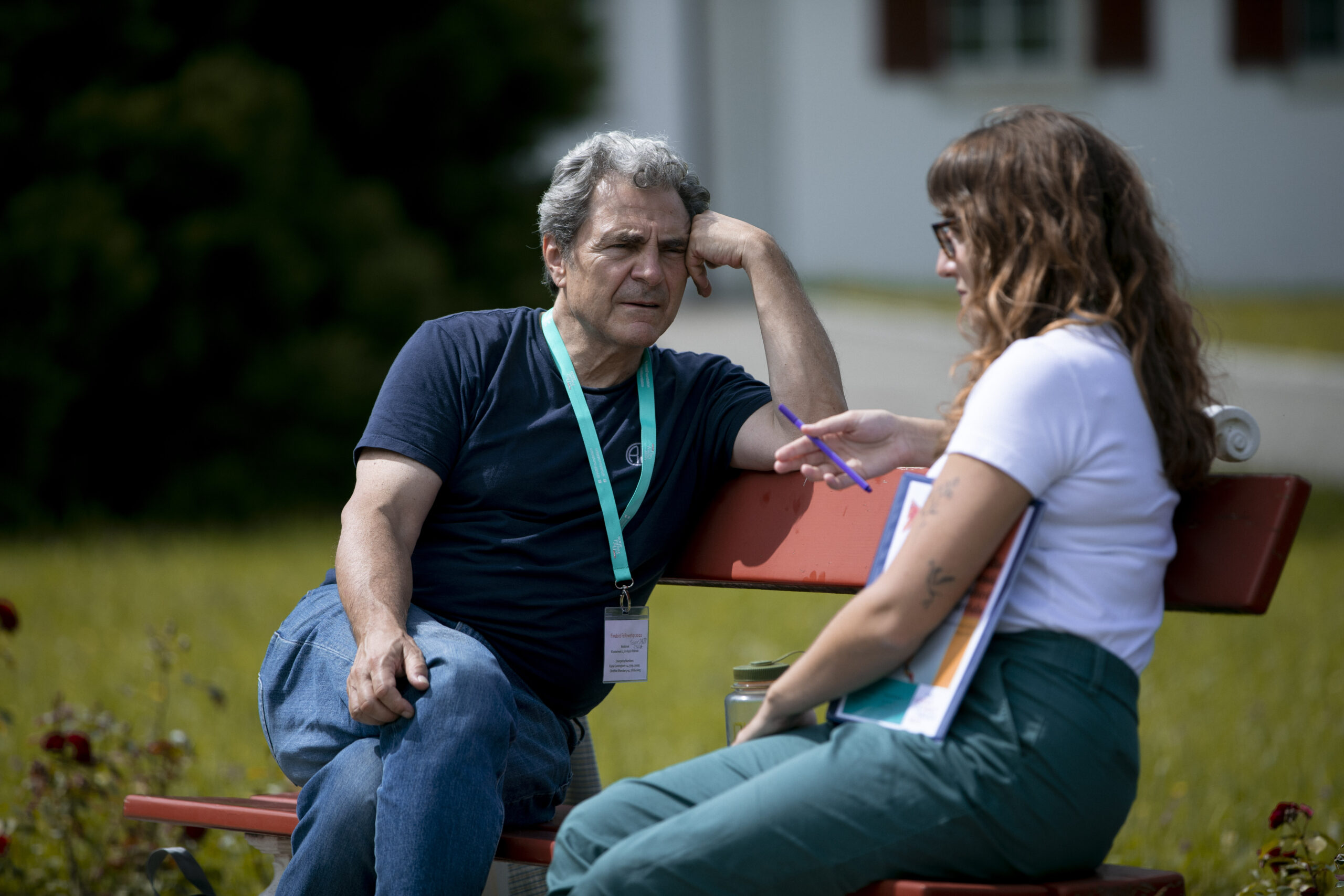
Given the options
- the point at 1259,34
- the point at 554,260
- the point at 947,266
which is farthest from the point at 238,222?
the point at 1259,34

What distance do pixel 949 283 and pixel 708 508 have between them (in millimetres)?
14094

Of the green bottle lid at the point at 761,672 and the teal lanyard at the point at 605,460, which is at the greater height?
the teal lanyard at the point at 605,460

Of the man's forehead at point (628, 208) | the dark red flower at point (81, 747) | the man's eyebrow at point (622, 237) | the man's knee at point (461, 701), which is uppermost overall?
the man's forehead at point (628, 208)

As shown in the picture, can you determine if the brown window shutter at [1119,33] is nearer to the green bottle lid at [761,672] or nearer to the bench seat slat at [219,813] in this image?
the green bottle lid at [761,672]

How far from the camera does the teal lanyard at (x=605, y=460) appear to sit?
2.92 m

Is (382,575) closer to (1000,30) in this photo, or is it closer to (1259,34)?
(1000,30)

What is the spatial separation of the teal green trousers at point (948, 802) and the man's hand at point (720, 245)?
115cm

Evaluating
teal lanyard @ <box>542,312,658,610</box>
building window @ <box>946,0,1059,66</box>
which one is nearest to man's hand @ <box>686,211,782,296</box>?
teal lanyard @ <box>542,312,658,610</box>

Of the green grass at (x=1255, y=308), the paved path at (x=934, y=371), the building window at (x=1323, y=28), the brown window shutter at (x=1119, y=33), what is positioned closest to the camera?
the paved path at (x=934, y=371)

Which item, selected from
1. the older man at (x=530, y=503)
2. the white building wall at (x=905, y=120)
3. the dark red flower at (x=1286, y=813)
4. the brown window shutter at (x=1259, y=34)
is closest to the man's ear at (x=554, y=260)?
the older man at (x=530, y=503)

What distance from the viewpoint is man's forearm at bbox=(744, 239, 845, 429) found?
2.98 metres

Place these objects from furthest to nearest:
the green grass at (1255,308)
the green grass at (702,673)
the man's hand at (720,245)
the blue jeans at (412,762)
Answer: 1. the green grass at (1255,308)
2. the green grass at (702,673)
3. the man's hand at (720,245)
4. the blue jeans at (412,762)

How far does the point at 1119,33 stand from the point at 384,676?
1574 centimetres

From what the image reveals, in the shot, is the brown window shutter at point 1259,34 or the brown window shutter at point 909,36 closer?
the brown window shutter at point 909,36
